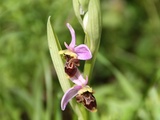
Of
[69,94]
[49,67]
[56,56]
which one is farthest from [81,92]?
[49,67]

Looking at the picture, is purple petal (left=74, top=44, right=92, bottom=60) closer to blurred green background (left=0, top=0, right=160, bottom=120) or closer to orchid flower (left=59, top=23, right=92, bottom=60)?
orchid flower (left=59, top=23, right=92, bottom=60)

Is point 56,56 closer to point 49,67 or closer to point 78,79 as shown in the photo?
point 78,79

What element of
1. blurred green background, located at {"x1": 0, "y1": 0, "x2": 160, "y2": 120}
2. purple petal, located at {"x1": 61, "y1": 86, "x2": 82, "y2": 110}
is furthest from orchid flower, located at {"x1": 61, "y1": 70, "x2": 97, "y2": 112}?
blurred green background, located at {"x1": 0, "y1": 0, "x2": 160, "y2": 120}

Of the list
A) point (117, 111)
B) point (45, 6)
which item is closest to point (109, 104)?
point (117, 111)

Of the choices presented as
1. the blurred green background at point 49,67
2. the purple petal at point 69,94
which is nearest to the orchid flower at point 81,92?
the purple petal at point 69,94

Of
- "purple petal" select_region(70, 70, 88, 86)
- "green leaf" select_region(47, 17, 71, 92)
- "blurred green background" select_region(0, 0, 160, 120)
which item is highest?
"green leaf" select_region(47, 17, 71, 92)

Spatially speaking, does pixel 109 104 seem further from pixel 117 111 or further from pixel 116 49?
pixel 116 49
